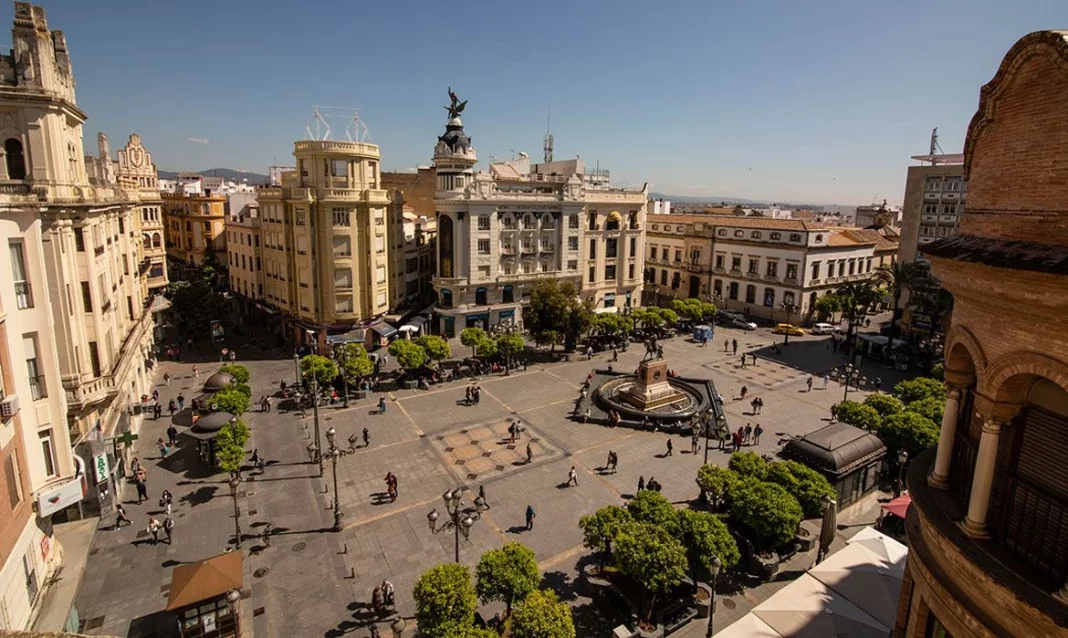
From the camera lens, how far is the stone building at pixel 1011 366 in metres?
6.91

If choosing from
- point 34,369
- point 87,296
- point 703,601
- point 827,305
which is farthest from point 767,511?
point 827,305

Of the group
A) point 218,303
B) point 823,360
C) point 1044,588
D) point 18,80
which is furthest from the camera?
point 218,303

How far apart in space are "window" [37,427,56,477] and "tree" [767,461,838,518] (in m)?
27.3

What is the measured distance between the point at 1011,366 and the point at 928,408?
2538 cm

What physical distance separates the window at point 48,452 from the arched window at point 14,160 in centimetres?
1136

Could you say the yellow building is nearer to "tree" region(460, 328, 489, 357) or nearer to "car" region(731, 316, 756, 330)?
"tree" region(460, 328, 489, 357)

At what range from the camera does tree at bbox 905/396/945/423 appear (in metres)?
28.3

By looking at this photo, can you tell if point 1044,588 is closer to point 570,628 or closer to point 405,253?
point 570,628

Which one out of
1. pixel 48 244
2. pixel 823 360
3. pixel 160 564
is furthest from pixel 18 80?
pixel 823 360

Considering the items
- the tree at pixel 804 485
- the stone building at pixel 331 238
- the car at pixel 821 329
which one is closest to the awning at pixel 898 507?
the tree at pixel 804 485

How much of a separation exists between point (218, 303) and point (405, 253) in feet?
58.3

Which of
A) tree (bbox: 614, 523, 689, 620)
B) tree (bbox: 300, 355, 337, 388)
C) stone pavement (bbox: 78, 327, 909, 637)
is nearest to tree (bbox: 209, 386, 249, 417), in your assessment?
stone pavement (bbox: 78, 327, 909, 637)

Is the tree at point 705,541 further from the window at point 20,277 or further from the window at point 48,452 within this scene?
the window at point 20,277

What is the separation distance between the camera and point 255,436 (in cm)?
3303
